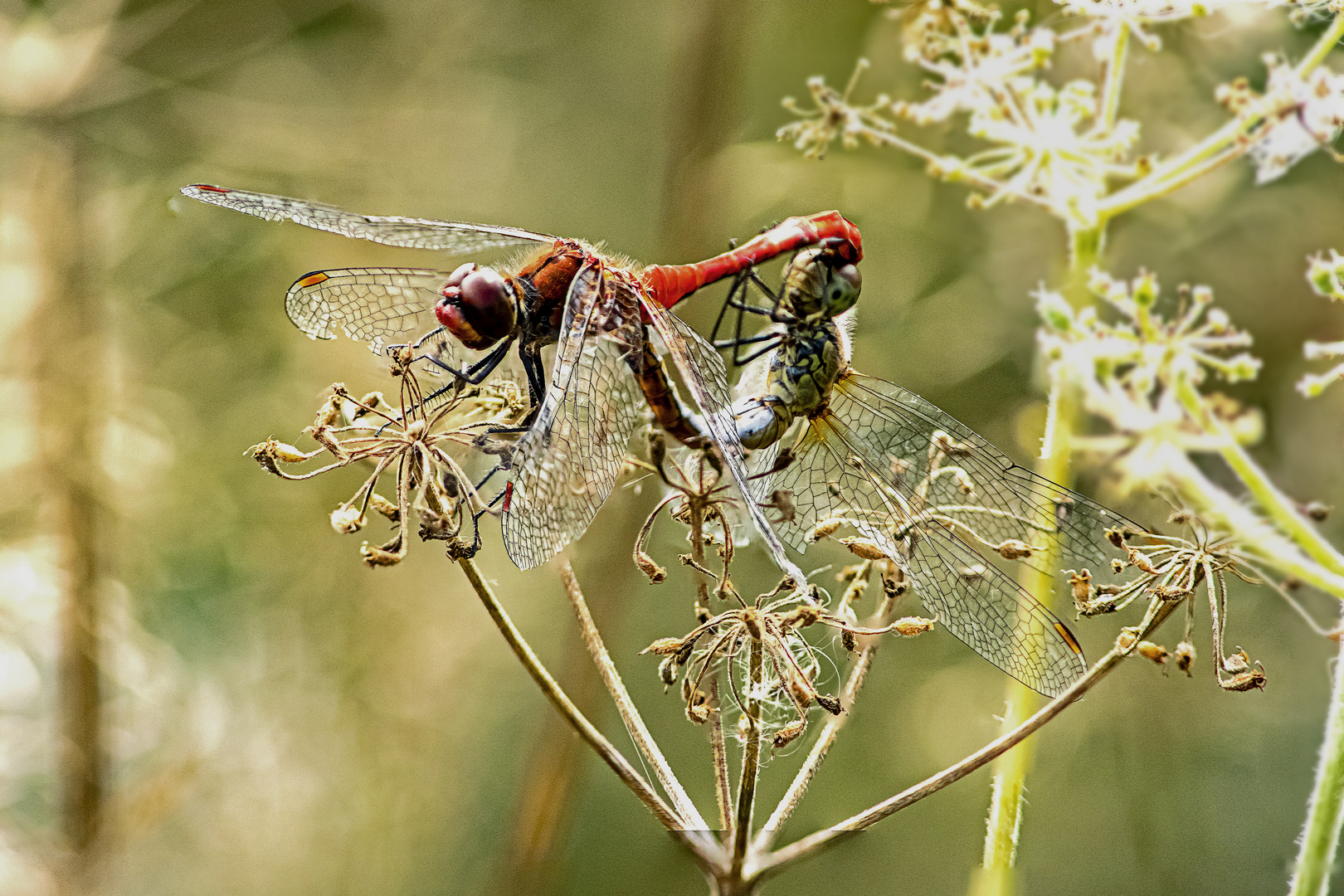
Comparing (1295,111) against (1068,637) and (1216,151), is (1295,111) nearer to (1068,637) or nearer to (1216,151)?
(1216,151)

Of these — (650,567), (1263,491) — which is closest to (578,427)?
(650,567)

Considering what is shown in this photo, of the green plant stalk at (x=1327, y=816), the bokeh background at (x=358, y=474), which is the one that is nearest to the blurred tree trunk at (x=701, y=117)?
the bokeh background at (x=358, y=474)

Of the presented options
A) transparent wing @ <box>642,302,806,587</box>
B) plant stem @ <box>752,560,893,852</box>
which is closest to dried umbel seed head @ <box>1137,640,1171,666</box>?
plant stem @ <box>752,560,893,852</box>

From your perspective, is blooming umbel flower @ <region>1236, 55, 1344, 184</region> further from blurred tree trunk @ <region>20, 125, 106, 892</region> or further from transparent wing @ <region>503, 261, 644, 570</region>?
blurred tree trunk @ <region>20, 125, 106, 892</region>

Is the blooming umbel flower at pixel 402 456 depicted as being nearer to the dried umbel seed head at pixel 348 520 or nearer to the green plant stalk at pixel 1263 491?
the dried umbel seed head at pixel 348 520

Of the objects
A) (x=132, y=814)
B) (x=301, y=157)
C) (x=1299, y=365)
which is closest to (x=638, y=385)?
(x=1299, y=365)

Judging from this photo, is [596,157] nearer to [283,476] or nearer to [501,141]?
[501,141]
